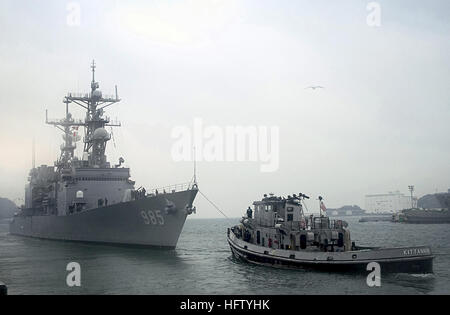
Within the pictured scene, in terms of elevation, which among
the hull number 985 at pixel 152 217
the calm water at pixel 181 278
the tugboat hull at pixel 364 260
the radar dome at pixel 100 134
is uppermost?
the radar dome at pixel 100 134

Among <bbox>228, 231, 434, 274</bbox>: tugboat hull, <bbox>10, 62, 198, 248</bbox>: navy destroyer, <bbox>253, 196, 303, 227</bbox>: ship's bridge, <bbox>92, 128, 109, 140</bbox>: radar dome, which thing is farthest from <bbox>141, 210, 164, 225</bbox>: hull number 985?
<bbox>92, 128, 109, 140</bbox>: radar dome

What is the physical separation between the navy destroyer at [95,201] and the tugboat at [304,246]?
232 inches

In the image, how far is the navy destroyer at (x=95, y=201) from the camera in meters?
38.2

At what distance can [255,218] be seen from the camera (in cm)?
3712

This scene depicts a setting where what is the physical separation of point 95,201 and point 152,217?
13439 mm

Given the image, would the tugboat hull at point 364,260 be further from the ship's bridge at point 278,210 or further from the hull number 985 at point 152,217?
the hull number 985 at point 152,217

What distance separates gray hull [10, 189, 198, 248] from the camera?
37.6 m

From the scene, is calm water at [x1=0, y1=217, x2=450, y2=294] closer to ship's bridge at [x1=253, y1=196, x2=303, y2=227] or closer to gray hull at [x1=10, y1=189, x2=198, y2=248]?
gray hull at [x1=10, y1=189, x2=198, y2=248]

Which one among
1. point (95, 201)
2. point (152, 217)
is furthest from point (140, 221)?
point (95, 201)

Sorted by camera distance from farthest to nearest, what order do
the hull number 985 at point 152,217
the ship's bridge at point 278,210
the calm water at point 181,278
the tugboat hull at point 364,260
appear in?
1. the hull number 985 at point 152,217
2. the ship's bridge at point 278,210
3. the tugboat hull at point 364,260
4. the calm water at point 181,278

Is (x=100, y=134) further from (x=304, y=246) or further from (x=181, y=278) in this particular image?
(x=304, y=246)

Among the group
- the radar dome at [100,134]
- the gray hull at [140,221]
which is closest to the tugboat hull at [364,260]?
the gray hull at [140,221]

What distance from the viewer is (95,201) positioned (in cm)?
4922
